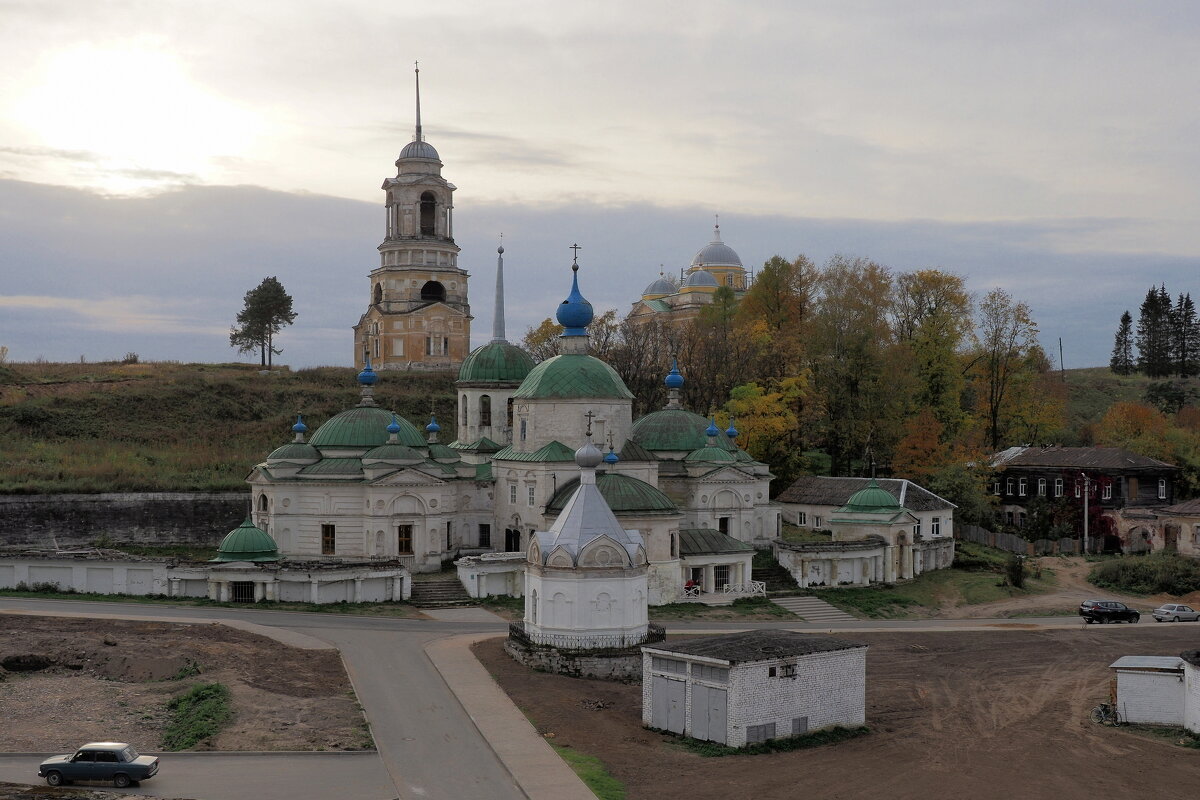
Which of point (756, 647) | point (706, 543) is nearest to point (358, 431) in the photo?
point (706, 543)

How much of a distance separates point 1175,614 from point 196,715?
32.9 meters

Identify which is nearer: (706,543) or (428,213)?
(706,543)

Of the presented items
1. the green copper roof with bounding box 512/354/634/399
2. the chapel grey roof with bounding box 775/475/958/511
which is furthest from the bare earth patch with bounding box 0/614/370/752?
the chapel grey roof with bounding box 775/475/958/511

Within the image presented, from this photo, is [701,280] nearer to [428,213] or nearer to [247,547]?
[428,213]

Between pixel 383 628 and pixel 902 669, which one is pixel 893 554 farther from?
pixel 383 628

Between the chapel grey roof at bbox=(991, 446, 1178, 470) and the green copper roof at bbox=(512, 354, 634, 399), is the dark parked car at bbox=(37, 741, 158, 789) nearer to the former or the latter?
the green copper roof at bbox=(512, 354, 634, 399)

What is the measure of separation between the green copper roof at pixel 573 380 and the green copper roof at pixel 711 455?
3.70 m

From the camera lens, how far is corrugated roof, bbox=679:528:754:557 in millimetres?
42812

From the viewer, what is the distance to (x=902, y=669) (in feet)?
112

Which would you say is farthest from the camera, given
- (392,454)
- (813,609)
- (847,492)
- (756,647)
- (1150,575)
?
(847,492)

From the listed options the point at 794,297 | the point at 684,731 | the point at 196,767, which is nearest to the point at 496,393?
the point at 794,297

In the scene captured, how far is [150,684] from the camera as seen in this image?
94.9ft

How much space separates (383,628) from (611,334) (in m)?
36.5

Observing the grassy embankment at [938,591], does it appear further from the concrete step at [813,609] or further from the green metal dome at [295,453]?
the green metal dome at [295,453]
